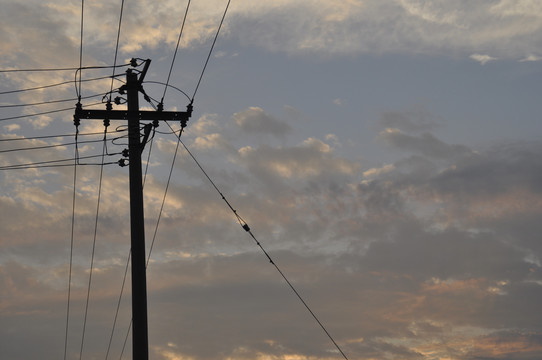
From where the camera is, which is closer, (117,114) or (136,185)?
(136,185)

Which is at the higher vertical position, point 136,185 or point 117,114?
point 117,114

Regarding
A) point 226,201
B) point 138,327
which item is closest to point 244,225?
point 226,201

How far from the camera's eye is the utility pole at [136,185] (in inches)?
643

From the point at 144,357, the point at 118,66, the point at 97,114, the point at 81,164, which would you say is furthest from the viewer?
the point at 81,164

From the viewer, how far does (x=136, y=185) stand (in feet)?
56.8

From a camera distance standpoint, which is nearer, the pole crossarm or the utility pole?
the utility pole

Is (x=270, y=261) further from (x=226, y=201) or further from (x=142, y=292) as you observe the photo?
(x=142, y=292)

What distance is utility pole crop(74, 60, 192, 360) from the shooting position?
53.6 feet

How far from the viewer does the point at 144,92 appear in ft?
62.5

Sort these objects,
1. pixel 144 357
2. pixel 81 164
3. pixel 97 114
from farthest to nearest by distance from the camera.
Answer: pixel 81 164 → pixel 97 114 → pixel 144 357

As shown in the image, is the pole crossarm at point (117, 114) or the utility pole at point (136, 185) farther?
the pole crossarm at point (117, 114)

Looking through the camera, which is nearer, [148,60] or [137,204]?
[137,204]

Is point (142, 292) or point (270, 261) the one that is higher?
point (270, 261)

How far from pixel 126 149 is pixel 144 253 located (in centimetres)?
343
